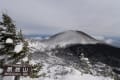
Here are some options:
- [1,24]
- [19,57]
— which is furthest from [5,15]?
[19,57]

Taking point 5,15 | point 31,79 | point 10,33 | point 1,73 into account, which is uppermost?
point 5,15

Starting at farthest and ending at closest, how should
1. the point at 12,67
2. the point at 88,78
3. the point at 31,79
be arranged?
the point at 88,78 < the point at 31,79 < the point at 12,67

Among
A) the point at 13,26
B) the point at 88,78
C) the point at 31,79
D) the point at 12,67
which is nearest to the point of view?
the point at 12,67

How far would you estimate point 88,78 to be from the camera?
128 metres

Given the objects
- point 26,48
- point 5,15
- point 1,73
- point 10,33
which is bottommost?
point 1,73

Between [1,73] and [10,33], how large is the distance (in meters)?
3.15

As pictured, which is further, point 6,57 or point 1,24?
point 1,24

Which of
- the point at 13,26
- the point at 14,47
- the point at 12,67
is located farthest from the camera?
the point at 13,26

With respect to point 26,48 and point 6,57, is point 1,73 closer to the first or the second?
point 6,57

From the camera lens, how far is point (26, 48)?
2039 centimetres

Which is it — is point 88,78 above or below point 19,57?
below

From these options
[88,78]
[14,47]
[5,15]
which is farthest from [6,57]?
[88,78]

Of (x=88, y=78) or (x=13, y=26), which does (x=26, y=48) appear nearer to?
(x=13, y=26)

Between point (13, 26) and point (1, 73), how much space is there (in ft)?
14.1
